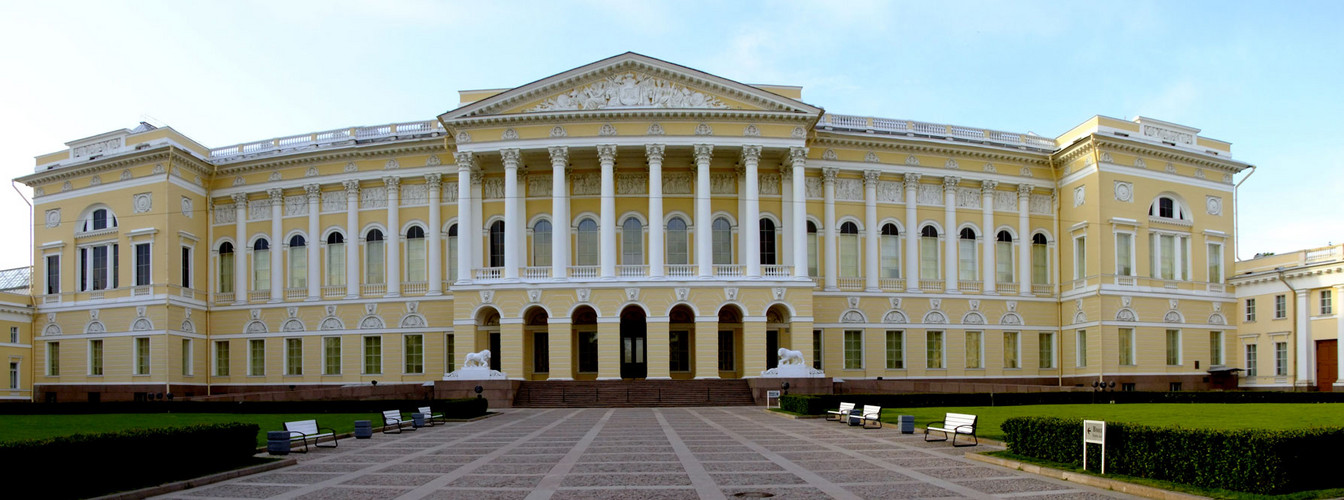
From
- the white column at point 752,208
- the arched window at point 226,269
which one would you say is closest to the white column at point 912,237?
the white column at point 752,208

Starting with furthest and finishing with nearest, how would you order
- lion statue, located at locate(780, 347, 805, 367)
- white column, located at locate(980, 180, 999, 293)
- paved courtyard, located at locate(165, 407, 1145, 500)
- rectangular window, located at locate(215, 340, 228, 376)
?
rectangular window, located at locate(215, 340, 228, 376), white column, located at locate(980, 180, 999, 293), lion statue, located at locate(780, 347, 805, 367), paved courtyard, located at locate(165, 407, 1145, 500)

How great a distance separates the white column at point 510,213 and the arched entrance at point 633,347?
21.8ft

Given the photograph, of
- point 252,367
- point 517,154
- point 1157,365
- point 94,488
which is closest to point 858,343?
point 1157,365

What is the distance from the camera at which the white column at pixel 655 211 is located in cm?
5025

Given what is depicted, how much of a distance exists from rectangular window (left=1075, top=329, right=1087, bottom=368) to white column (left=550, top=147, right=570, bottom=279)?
2698 cm

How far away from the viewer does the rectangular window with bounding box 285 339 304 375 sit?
57.0 m

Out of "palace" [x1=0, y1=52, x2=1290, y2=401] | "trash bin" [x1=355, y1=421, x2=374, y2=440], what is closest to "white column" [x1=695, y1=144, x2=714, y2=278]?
"palace" [x1=0, y1=52, x2=1290, y2=401]

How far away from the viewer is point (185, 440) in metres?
18.9

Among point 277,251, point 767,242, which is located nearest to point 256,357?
point 277,251

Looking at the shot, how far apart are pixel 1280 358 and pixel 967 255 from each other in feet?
53.2

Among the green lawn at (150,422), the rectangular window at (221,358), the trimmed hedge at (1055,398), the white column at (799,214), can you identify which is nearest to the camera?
the green lawn at (150,422)

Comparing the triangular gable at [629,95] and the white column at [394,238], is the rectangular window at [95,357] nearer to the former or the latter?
the white column at [394,238]

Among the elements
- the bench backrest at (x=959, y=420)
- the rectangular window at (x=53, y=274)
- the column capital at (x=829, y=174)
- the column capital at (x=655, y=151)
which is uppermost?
the column capital at (x=655, y=151)

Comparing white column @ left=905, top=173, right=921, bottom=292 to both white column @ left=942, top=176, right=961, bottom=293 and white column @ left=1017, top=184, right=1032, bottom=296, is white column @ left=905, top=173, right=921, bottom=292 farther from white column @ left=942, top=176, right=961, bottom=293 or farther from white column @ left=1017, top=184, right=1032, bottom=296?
white column @ left=1017, top=184, right=1032, bottom=296
